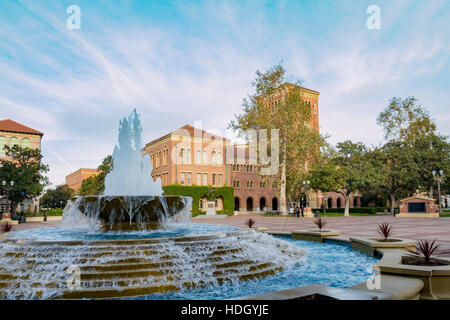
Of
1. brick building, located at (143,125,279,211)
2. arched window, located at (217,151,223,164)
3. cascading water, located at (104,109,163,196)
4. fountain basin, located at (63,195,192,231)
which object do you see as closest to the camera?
fountain basin, located at (63,195,192,231)

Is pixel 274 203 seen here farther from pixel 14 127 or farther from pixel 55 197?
pixel 55 197

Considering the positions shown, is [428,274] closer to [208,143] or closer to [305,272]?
[305,272]

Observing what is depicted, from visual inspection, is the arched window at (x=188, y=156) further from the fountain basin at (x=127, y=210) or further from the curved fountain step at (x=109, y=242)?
the curved fountain step at (x=109, y=242)

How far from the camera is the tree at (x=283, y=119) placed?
38.8 m

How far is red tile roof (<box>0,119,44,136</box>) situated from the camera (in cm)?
5975

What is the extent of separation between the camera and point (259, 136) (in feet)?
128

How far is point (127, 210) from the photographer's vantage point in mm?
9133

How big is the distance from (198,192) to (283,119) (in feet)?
57.1

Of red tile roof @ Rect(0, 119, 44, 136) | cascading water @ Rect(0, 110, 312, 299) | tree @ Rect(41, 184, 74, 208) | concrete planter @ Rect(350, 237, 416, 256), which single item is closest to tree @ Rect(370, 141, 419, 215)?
concrete planter @ Rect(350, 237, 416, 256)

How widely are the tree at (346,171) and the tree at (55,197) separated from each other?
2508 inches

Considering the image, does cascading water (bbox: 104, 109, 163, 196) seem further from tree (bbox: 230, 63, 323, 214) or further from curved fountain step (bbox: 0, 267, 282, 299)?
tree (bbox: 230, 63, 323, 214)

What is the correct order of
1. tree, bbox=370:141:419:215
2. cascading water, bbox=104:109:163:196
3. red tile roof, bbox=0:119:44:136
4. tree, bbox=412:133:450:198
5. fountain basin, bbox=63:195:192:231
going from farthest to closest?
red tile roof, bbox=0:119:44:136
tree, bbox=370:141:419:215
tree, bbox=412:133:450:198
cascading water, bbox=104:109:163:196
fountain basin, bbox=63:195:192:231

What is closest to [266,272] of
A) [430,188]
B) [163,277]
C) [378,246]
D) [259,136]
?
[163,277]

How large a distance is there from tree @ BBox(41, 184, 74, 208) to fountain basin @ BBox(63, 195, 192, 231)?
7939cm
